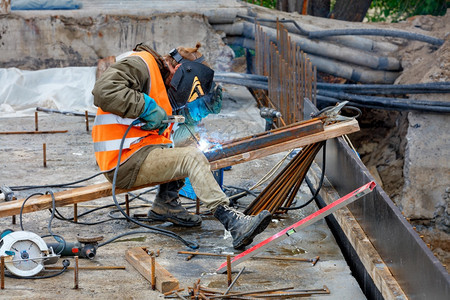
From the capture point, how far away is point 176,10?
1097 centimetres

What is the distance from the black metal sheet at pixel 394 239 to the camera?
3273 millimetres

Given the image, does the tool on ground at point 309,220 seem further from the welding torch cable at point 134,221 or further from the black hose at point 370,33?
the black hose at point 370,33

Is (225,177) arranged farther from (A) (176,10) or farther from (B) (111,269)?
(A) (176,10)

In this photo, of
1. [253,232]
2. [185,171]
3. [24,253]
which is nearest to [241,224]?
[253,232]

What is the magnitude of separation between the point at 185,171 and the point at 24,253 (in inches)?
49.7

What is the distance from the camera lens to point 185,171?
192 inches

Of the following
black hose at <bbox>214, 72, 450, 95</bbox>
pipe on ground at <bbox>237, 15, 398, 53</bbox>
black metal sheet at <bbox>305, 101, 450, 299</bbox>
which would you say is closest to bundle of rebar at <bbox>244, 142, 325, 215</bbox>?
black metal sheet at <bbox>305, 101, 450, 299</bbox>

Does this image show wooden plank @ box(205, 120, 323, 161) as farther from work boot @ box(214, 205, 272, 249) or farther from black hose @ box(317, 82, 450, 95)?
black hose @ box(317, 82, 450, 95)

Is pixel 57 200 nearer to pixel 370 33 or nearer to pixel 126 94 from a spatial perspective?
pixel 126 94

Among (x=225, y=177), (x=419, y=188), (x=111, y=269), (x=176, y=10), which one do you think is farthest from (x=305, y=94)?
(x=111, y=269)

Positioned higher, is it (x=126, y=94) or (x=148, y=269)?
(x=126, y=94)

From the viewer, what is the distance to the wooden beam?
4910 millimetres

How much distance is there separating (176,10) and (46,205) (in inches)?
260

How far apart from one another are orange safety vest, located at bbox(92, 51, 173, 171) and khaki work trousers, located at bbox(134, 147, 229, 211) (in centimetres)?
15
